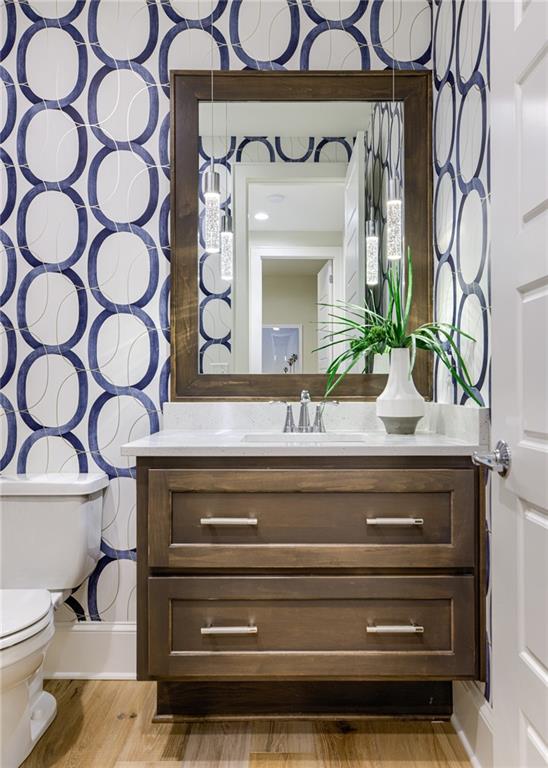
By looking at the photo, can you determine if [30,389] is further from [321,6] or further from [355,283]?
[321,6]

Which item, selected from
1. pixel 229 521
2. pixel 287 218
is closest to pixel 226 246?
pixel 287 218

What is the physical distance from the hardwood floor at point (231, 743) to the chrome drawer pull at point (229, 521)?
0.67 m

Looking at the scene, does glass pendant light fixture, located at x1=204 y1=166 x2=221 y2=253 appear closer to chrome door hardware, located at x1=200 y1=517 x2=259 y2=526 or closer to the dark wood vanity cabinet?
the dark wood vanity cabinet

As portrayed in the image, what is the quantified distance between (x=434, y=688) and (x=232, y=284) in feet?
4.94

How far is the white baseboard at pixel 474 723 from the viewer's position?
4.65ft

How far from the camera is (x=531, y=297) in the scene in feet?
3.23

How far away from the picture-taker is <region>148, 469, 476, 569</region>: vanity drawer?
4.70 feet

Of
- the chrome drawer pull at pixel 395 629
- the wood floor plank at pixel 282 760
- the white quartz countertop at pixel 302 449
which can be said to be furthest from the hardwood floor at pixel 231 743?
the white quartz countertop at pixel 302 449

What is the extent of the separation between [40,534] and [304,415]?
0.96 metres

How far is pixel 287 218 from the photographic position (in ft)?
6.52

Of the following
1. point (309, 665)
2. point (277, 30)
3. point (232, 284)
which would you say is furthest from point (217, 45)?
point (309, 665)

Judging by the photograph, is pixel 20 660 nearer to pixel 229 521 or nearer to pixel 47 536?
pixel 47 536

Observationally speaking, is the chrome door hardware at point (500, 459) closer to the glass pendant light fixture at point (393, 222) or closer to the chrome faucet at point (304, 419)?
the chrome faucet at point (304, 419)

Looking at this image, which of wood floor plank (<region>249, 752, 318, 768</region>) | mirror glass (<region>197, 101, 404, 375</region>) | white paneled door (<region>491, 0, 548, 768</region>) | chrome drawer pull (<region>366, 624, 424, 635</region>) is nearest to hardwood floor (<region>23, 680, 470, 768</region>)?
wood floor plank (<region>249, 752, 318, 768</region>)
